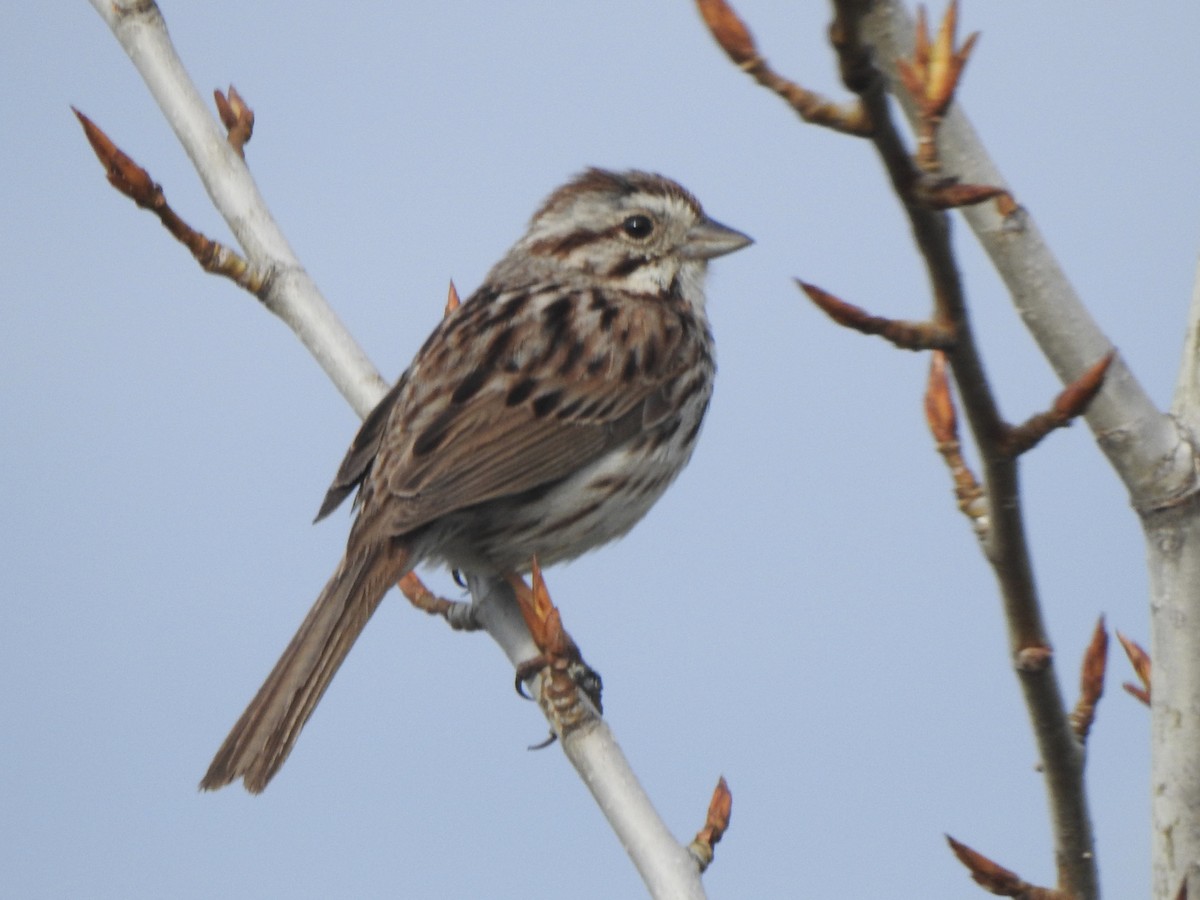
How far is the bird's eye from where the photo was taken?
5.97 meters

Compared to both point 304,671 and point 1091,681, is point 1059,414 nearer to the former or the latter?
point 1091,681

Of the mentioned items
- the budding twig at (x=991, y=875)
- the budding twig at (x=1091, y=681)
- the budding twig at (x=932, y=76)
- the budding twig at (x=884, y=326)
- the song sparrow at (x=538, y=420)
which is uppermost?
the song sparrow at (x=538, y=420)

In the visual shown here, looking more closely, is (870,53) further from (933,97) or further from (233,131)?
(233,131)

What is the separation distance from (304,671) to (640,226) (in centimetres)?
227

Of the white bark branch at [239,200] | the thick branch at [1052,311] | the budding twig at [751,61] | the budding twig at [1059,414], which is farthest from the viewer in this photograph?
the white bark branch at [239,200]

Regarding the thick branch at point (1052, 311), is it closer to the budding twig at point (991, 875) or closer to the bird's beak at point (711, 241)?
the budding twig at point (991, 875)

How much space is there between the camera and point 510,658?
4.49 meters

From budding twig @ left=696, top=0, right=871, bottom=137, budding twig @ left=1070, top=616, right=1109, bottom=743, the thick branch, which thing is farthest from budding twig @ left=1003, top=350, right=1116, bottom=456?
budding twig @ left=1070, top=616, right=1109, bottom=743

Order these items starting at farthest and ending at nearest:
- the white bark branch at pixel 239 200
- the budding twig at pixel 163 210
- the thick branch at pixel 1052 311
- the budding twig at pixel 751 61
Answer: the white bark branch at pixel 239 200 < the budding twig at pixel 163 210 < the thick branch at pixel 1052 311 < the budding twig at pixel 751 61

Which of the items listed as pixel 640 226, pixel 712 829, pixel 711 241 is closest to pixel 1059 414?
pixel 712 829

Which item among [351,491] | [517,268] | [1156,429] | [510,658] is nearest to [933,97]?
[1156,429]

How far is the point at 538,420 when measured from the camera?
5.23 m

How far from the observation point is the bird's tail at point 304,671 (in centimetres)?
423

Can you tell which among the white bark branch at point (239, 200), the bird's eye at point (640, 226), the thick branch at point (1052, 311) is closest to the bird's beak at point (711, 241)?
the bird's eye at point (640, 226)
